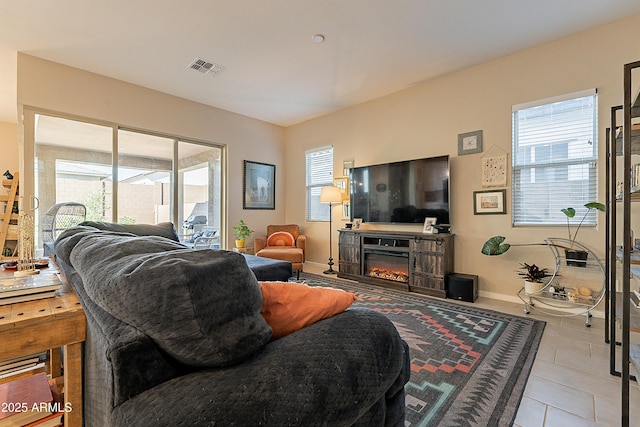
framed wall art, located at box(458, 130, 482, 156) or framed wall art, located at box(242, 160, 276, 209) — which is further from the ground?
framed wall art, located at box(458, 130, 482, 156)

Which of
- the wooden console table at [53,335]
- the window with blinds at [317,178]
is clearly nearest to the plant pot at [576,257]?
the window with blinds at [317,178]

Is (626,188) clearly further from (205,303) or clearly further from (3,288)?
(3,288)

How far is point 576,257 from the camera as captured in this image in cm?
280

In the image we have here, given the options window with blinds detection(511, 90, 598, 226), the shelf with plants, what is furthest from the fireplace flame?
window with blinds detection(511, 90, 598, 226)

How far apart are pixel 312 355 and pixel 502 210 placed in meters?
3.39

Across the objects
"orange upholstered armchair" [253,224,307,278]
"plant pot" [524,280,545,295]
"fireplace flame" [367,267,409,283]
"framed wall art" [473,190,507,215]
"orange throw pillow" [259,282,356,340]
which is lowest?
"fireplace flame" [367,267,409,283]

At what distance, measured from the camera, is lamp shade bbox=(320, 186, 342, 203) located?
4.63 meters

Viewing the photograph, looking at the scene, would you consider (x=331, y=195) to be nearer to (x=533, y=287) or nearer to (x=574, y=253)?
(x=533, y=287)

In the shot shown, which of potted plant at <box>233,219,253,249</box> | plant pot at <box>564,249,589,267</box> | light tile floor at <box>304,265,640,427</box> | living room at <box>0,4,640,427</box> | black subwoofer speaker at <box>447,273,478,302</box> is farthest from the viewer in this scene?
potted plant at <box>233,219,253,249</box>

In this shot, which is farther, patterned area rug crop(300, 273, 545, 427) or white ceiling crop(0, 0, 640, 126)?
white ceiling crop(0, 0, 640, 126)

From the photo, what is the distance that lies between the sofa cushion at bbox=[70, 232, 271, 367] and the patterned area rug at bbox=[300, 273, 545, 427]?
1.19 m

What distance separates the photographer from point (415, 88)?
13.4ft

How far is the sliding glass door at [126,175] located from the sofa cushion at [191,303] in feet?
12.9

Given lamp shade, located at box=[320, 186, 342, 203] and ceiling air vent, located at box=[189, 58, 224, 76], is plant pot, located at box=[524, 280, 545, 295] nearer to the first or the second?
lamp shade, located at box=[320, 186, 342, 203]
